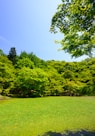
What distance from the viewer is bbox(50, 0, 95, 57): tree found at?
6.23 m

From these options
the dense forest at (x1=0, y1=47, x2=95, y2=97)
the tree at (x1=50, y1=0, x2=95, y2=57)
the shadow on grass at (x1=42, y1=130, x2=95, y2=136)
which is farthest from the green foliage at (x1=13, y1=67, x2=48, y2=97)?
the tree at (x1=50, y1=0, x2=95, y2=57)

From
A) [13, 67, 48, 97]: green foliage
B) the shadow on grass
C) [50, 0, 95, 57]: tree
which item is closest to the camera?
[50, 0, 95, 57]: tree

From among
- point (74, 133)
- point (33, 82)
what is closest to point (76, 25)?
point (74, 133)

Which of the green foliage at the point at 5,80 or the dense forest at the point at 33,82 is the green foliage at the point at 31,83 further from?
the green foliage at the point at 5,80

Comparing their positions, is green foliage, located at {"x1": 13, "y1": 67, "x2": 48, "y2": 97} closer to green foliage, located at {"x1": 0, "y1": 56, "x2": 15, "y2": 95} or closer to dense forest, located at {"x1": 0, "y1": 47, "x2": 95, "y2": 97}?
dense forest, located at {"x1": 0, "y1": 47, "x2": 95, "y2": 97}

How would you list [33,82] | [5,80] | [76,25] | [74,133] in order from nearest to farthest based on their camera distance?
[76,25] < [74,133] < [5,80] < [33,82]

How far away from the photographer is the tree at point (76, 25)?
623 centimetres

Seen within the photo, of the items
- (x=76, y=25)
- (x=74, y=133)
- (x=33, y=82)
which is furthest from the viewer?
(x=33, y=82)

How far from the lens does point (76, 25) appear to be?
6973 mm

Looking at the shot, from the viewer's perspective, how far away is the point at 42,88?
35594mm

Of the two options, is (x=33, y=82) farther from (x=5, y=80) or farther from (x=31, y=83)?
(x=5, y=80)

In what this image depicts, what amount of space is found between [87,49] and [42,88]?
28013 mm

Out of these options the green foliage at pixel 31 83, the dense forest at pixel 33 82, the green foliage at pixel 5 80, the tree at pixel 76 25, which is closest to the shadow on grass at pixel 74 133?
the tree at pixel 76 25

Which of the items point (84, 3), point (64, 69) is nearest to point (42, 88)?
point (64, 69)
